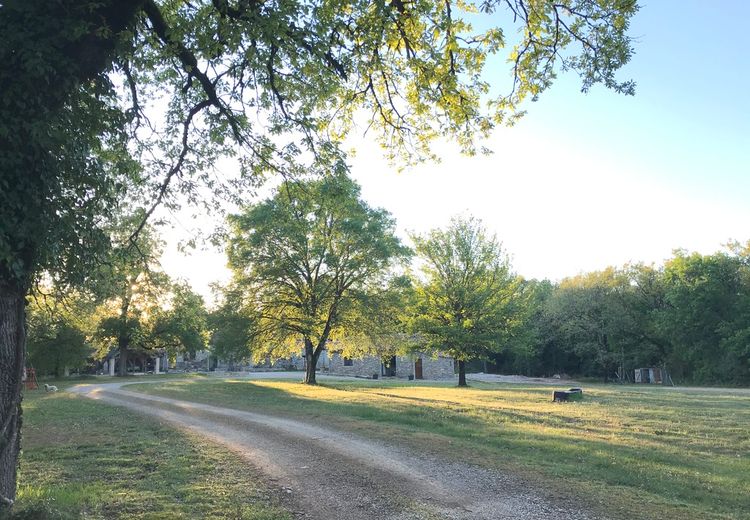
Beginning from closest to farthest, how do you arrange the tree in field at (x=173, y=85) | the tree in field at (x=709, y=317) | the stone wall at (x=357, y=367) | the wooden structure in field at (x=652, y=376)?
the tree in field at (x=173, y=85) → the tree in field at (x=709, y=317) → the wooden structure in field at (x=652, y=376) → the stone wall at (x=357, y=367)

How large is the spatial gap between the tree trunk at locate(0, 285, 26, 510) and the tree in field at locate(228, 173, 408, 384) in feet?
62.4

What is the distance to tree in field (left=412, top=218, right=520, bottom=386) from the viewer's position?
29.6 m

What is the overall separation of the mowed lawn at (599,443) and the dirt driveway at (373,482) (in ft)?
1.95

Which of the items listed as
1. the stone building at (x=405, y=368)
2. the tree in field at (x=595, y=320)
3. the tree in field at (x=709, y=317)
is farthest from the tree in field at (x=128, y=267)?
the tree in field at (x=595, y=320)

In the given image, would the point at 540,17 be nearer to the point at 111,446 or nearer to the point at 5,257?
the point at 5,257

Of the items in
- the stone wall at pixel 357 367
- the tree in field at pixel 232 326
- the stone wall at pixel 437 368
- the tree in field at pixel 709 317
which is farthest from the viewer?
the stone wall at pixel 357 367

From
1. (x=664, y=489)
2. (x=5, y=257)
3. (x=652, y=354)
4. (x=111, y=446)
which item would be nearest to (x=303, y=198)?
(x=5, y=257)

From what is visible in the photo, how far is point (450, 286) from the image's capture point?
3084 centimetres

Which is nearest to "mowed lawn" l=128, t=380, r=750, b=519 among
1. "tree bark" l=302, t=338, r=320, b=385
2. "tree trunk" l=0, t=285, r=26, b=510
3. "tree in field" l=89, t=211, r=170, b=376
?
"tree in field" l=89, t=211, r=170, b=376

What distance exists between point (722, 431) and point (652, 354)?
38.0 meters

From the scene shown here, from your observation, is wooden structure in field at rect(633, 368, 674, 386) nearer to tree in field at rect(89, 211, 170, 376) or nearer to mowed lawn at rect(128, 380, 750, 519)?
mowed lawn at rect(128, 380, 750, 519)

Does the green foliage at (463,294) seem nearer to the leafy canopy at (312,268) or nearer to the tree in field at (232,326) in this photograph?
the leafy canopy at (312,268)

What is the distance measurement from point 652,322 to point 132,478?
4751cm

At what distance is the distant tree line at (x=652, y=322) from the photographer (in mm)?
39562
